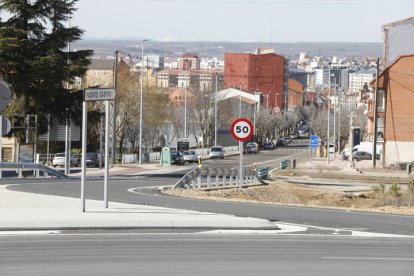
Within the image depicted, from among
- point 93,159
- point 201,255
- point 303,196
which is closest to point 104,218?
point 201,255

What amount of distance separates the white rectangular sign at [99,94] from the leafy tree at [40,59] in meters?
29.0

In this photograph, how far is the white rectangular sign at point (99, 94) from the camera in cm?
2133

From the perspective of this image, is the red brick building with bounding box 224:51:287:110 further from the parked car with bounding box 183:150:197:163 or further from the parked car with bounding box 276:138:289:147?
the parked car with bounding box 183:150:197:163

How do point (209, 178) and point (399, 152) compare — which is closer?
point (209, 178)

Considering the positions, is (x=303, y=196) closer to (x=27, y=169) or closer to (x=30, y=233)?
(x=27, y=169)

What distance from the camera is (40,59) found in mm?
50812

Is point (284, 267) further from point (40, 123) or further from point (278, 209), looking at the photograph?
point (40, 123)

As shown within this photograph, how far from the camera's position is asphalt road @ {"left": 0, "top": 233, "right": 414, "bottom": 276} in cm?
1459

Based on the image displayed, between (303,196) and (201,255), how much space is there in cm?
3110

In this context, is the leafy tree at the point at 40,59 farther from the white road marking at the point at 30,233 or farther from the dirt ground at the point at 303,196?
the white road marking at the point at 30,233

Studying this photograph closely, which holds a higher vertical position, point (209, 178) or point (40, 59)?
point (40, 59)

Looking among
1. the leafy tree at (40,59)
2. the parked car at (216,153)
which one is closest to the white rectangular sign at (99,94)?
the leafy tree at (40,59)

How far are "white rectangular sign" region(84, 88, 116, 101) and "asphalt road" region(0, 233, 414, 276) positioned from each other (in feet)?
12.5

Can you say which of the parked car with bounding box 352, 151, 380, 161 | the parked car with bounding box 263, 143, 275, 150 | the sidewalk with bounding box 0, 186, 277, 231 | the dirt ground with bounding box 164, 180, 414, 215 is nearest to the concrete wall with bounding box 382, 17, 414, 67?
the parked car with bounding box 352, 151, 380, 161
